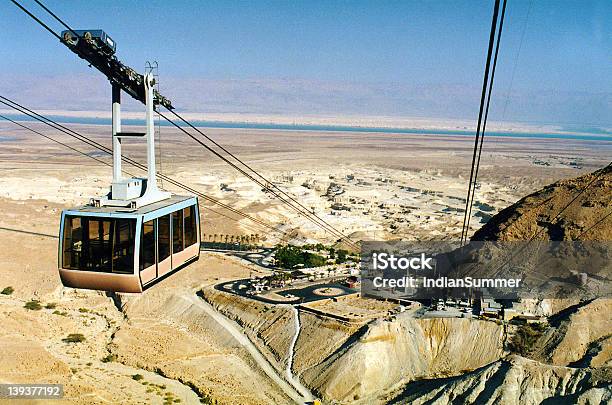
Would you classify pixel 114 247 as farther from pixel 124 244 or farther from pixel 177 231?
pixel 177 231

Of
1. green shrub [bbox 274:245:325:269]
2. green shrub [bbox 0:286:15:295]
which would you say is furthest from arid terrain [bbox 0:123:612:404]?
green shrub [bbox 274:245:325:269]

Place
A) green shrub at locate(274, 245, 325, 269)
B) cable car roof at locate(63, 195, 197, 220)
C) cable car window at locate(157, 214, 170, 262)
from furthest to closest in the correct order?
green shrub at locate(274, 245, 325, 269), cable car window at locate(157, 214, 170, 262), cable car roof at locate(63, 195, 197, 220)

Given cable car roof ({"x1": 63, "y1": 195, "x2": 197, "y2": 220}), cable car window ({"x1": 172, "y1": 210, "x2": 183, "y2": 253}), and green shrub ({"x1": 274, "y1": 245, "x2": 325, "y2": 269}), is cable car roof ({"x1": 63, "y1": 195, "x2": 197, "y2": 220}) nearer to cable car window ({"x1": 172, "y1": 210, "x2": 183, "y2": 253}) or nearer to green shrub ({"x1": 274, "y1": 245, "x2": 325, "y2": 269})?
cable car window ({"x1": 172, "y1": 210, "x2": 183, "y2": 253})

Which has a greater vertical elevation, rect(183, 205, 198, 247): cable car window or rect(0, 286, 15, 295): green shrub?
rect(183, 205, 198, 247): cable car window

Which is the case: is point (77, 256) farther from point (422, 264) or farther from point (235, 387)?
point (422, 264)

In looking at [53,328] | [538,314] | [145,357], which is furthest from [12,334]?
[538,314]

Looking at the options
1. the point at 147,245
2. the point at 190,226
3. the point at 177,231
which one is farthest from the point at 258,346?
the point at 147,245

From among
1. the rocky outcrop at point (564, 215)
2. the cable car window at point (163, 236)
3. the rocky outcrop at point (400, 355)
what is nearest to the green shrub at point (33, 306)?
the rocky outcrop at point (400, 355)

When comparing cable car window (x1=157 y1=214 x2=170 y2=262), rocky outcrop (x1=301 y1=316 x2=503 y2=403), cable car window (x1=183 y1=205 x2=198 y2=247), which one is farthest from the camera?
rocky outcrop (x1=301 y1=316 x2=503 y2=403)
